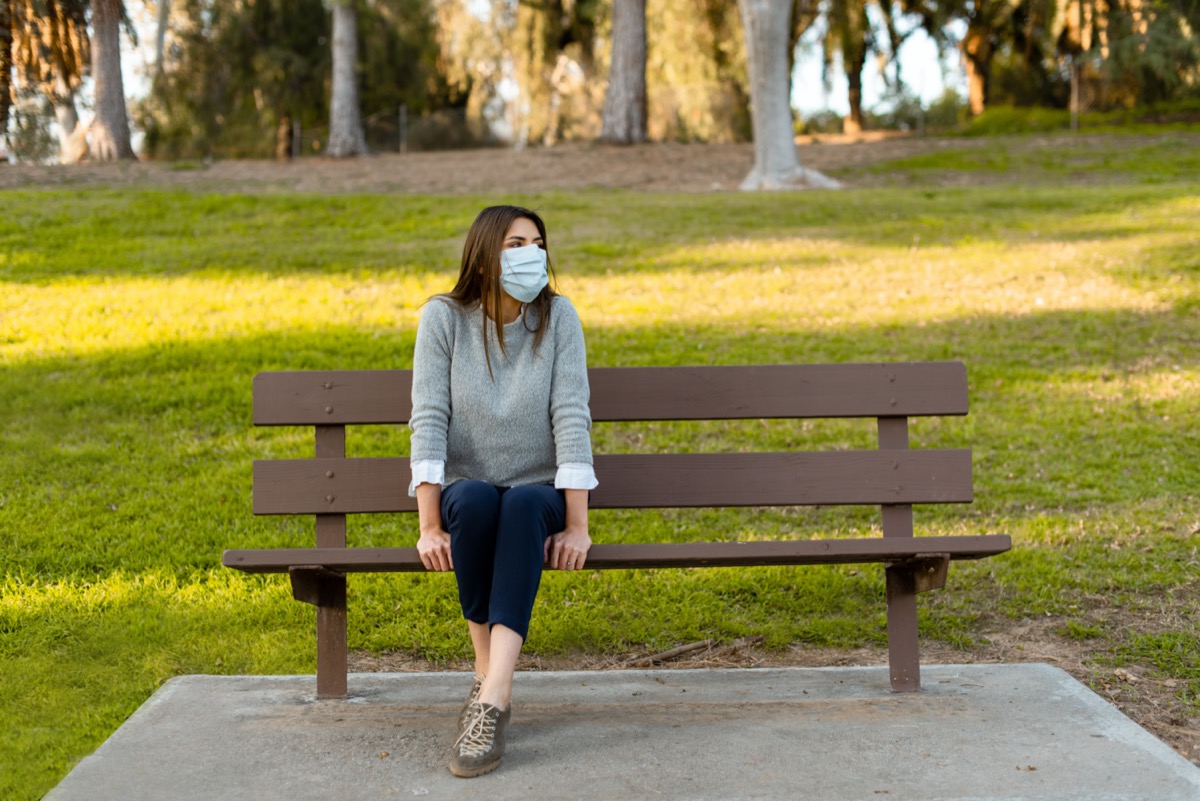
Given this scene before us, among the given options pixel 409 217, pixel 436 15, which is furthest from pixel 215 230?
pixel 436 15

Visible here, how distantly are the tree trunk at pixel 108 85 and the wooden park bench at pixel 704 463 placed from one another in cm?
1715

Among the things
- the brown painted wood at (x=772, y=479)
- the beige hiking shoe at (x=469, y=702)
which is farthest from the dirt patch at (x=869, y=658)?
the beige hiking shoe at (x=469, y=702)

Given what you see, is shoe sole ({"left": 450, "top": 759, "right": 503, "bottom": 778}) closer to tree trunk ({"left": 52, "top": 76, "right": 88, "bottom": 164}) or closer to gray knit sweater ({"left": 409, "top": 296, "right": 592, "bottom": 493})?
gray knit sweater ({"left": 409, "top": 296, "right": 592, "bottom": 493})

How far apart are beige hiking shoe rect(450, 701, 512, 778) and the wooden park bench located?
0.79m

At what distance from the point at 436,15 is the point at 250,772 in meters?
23.9

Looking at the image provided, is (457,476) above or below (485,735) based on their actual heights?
above

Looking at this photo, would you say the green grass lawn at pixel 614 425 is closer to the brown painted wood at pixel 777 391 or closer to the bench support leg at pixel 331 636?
the bench support leg at pixel 331 636

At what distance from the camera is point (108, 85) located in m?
19.1

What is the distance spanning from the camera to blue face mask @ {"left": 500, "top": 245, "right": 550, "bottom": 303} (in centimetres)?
355

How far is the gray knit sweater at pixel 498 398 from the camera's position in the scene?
3.52 meters

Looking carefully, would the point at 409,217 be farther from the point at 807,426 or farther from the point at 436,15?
the point at 436,15

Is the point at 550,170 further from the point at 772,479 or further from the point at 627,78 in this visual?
the point at 772,479

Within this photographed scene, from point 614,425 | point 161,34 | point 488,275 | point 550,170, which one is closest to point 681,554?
point 488,275

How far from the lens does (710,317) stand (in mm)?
9383
